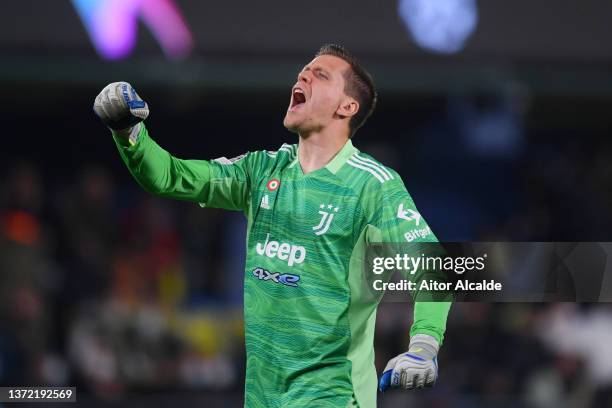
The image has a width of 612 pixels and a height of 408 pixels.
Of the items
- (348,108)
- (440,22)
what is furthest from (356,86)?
(440,22)

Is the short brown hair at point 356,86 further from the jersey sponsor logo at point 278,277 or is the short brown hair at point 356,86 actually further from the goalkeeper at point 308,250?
the jersey sponsor logo at point 278,277

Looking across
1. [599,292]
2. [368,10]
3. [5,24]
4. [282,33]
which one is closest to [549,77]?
[368,10]

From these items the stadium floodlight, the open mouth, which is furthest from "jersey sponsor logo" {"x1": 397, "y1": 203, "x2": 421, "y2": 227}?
the stadium floodlight

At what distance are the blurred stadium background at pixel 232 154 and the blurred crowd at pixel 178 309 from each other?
2cm

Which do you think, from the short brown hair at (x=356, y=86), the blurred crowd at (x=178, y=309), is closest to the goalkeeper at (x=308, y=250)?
the short brown hair at (x=356, y=86)

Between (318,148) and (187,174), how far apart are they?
563mm

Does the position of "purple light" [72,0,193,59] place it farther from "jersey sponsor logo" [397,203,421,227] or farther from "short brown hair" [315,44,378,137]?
"jersey sponsor logo" [397,203,421,227]

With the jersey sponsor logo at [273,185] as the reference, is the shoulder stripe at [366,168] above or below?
above

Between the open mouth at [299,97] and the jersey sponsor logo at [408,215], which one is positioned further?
the open mouth at [299,97]

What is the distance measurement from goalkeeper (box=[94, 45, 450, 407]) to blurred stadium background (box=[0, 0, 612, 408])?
15.0 feet

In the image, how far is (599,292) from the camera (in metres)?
5.61

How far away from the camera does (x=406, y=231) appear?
4.51 m

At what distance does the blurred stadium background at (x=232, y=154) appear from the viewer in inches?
386

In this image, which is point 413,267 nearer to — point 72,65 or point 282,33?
point 282,33
